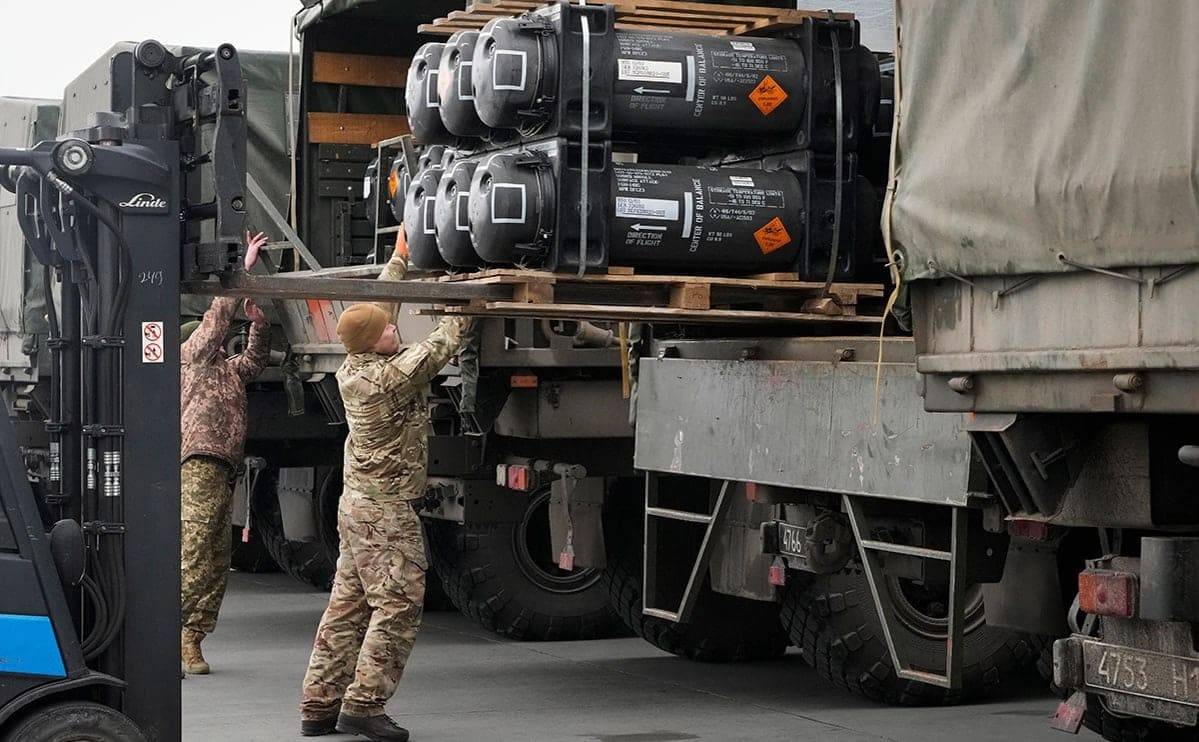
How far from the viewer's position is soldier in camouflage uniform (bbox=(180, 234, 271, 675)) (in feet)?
31.6

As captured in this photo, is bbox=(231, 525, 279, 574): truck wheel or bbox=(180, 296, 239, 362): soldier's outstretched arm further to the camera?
bbox=(231, 525, 279, 574): truck wheel

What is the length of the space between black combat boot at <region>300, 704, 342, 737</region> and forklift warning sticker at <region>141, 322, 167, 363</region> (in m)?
2.35

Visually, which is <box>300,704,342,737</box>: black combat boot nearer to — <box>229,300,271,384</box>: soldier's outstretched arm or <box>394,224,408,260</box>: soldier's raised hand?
<box>394,224,408,260</box>: soldier's raised hand

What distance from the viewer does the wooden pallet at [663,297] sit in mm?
6961

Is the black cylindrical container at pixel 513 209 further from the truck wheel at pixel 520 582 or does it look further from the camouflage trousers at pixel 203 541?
the truck wheel at pixel 520 582

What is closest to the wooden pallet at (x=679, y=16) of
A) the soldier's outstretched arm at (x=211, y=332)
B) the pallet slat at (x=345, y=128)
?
the soldier's outstretched arm at (x=211, y=332)

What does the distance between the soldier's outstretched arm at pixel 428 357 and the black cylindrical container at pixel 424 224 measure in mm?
257

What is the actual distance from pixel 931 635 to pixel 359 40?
559cm

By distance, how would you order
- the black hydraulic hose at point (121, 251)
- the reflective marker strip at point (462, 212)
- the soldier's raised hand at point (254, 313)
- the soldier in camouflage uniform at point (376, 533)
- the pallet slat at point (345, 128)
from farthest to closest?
the pallet slat at point (345, 128), the soldier's raised hand at point (254, 313), the soldier in camouflage uniform at point (376, 533), the reflective marker strip at point (462, 212), the black hydraulic hose at point (121, 251)

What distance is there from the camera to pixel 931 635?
26.7ft

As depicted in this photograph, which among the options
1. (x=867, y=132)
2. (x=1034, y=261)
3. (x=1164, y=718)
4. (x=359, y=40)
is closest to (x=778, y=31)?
(x=867, y=132)

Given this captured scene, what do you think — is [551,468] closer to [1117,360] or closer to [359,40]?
[359,40]

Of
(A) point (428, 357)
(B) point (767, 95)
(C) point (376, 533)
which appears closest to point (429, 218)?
(A) point (428, 357)

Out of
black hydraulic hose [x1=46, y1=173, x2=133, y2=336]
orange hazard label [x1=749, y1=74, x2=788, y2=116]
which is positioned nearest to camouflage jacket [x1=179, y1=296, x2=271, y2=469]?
orange hazard label [x1=749, y1=74, x2=788, y2=116]
